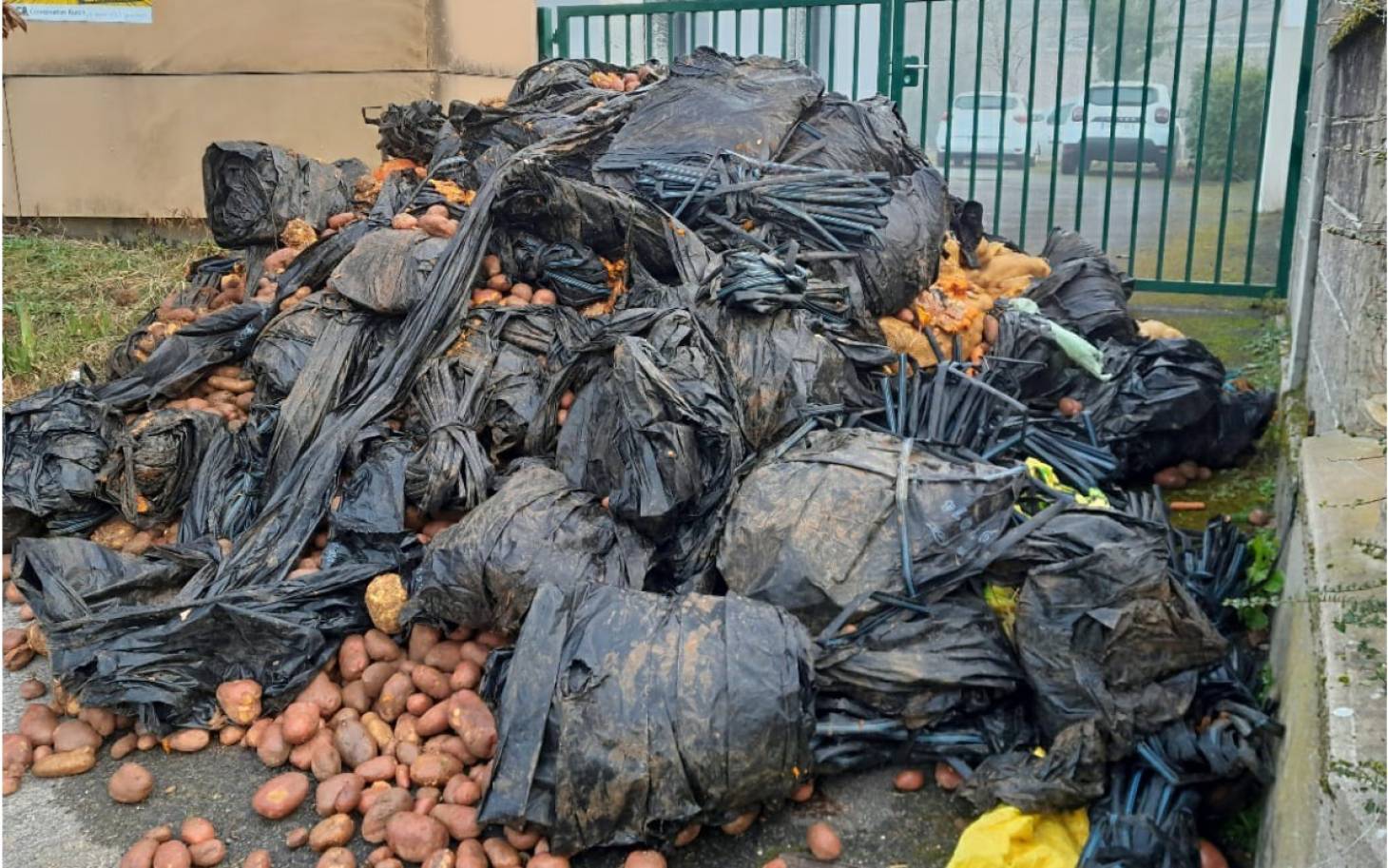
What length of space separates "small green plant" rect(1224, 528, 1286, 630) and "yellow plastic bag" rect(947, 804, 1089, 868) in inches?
33.8

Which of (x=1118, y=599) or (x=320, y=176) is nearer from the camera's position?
(x=1118, y=599)

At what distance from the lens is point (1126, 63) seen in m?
27.5

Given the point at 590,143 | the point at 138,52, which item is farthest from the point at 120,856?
the point at 138,52

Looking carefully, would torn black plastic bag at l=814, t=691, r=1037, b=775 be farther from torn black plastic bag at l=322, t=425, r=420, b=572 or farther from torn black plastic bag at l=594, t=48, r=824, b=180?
torn black plastic bag at l=594, t=48, r=824, b=180

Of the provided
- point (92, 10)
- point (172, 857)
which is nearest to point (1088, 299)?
point (172, 857)

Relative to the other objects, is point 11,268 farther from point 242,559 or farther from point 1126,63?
point 1126,63

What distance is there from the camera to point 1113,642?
2.64 meters

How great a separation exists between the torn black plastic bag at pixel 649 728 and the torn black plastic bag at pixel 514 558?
19.5 inches

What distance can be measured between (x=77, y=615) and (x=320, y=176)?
283cm

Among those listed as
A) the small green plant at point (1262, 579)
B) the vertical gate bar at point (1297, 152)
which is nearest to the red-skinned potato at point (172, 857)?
the small green plant at point (1262, 579)

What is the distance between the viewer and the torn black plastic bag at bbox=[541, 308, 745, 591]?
3.31 metres

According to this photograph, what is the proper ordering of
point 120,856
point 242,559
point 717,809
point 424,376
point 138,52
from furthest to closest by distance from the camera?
point 138,52
point 424,376
point 242,559
point 120,856
point 717,809

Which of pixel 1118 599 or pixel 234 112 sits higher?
pixel 234 112

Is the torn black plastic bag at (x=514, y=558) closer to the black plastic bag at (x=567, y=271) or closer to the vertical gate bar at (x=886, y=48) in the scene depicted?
the black plastic bag at (x=567, y=271)
